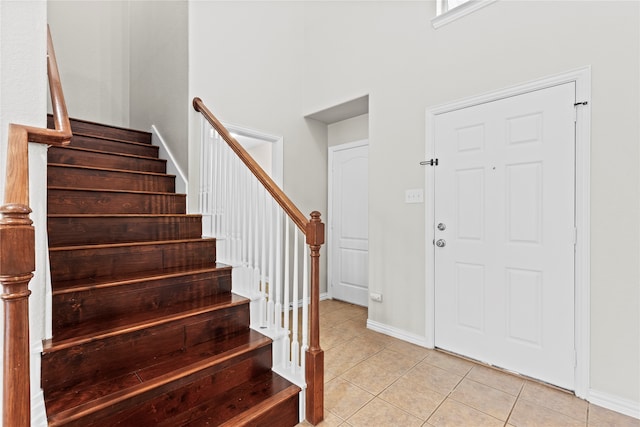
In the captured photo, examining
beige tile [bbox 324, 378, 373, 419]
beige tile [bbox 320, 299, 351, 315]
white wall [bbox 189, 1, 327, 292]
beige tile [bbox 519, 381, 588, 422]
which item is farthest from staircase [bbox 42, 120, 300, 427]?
beige tile [bbox 320, 299, 351, 315]

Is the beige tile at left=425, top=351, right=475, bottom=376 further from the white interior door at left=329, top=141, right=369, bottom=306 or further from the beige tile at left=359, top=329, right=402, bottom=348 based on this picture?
the white interior door at left=329, top=141, right=369, bottom=306

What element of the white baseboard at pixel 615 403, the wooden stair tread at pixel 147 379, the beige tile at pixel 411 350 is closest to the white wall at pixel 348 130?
the beige tile at pixel 411 350

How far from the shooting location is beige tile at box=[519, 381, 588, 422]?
1777 mm

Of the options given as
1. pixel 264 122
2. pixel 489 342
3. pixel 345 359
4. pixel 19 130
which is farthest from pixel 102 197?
pixel 489 342

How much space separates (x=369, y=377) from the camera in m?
2.13

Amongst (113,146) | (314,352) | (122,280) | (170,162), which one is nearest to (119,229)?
(122,280)

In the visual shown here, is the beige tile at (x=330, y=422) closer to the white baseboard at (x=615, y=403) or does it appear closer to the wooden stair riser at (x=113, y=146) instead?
the white baseboard at (x=615, y=403)

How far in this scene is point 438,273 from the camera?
101 inches

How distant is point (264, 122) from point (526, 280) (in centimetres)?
280

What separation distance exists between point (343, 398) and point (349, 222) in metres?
2.25

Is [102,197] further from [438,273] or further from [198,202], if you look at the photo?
[438,273]

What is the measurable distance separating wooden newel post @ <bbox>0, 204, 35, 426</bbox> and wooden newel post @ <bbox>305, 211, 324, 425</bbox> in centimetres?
111

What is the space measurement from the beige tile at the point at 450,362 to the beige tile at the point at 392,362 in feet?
0.56

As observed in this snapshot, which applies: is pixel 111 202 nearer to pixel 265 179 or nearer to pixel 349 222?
pixel 265 179
